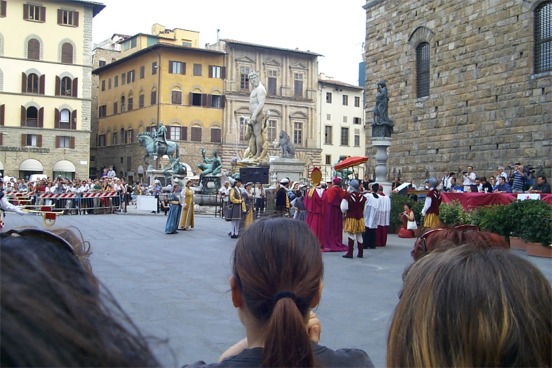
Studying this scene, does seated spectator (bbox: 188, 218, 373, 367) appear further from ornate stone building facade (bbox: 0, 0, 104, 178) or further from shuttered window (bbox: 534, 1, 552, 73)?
ornate stone building facade (bbox: 0, 0, 104, 178)

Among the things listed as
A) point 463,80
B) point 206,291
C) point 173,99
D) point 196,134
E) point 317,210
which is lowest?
point 206,291

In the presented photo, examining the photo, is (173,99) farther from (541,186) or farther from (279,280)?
(279,280)

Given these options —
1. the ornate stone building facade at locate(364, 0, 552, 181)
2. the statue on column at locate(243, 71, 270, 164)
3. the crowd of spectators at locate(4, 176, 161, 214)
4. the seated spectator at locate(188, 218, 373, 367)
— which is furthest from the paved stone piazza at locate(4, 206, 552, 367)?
the crowd of spectators at locate(4, 176, 161, 214)

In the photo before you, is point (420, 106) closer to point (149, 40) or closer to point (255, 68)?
point (255, 68)

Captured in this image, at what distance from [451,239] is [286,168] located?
25.2 m

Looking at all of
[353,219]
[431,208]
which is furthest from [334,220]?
[431,208]

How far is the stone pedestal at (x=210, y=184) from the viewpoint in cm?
3162

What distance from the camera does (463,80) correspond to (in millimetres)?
22719

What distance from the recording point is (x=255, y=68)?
2336 inches

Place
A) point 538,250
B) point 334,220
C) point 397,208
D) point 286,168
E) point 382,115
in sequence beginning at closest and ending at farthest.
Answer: point 538,250 < point 334,220 < point 397,208 < point 382,115 < point 286,168

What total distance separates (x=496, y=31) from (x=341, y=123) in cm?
4380

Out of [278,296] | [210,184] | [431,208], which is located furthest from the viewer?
[210,184]

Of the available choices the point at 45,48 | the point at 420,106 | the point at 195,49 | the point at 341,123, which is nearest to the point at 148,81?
the point at 195,49

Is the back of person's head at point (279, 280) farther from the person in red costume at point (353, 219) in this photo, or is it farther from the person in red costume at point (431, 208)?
the person in red costume at point (431, 208)
